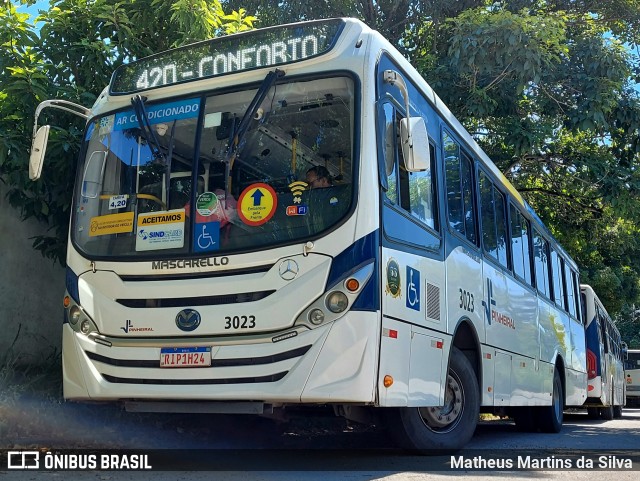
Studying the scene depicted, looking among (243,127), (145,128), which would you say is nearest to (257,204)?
(243,127)

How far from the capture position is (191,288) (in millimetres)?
5453

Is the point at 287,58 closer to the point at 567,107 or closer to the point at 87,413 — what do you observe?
the point at 87,413

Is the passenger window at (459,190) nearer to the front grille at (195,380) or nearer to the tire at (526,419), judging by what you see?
the front grille at (195,380)

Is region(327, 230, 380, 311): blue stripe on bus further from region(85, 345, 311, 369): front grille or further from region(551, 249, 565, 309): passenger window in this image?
region(551, 249, 565, 309): passenger window

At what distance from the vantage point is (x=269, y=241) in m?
5.36

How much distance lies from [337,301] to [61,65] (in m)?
5.59

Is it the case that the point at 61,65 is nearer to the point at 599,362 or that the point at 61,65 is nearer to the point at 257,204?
the point at 257,204

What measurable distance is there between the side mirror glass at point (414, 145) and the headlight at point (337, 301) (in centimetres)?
109

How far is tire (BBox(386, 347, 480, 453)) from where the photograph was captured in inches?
239

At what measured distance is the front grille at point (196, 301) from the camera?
525cm

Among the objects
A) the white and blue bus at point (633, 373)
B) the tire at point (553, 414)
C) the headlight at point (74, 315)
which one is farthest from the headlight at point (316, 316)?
the white and blue bus at point (633, 373)

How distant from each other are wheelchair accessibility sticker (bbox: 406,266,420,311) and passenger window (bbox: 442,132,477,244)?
1.25 m

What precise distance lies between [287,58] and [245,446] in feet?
13.0

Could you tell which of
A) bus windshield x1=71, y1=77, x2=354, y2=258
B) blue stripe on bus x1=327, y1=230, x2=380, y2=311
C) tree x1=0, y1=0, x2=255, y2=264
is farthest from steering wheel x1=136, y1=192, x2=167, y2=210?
tree x1=0, y1=0, x2=255, y2=264
